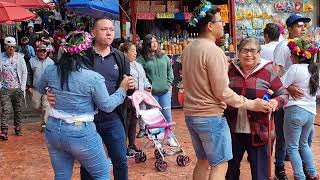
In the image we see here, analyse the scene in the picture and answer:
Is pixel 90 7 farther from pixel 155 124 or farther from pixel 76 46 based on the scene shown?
pixel 76 46

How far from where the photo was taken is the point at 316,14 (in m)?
12.6

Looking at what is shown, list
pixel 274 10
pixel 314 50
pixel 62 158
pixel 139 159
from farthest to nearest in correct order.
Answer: pixel 274 10 → pixel 139 159 → pixel 314 50 → pixel 62 158

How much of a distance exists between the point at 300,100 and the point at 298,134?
0.36m

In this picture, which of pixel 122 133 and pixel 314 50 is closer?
pixel 122 133

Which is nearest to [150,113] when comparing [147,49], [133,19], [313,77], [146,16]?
[147,49]

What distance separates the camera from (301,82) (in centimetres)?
519

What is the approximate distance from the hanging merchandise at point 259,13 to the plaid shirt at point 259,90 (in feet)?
24.7

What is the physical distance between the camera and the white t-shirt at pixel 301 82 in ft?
16.8

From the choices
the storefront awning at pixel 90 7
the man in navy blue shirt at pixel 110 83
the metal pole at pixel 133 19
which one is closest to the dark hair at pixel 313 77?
the man in navy blue shirt at pixel 110 83

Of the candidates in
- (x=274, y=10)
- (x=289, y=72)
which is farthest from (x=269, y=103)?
(x=274, y=10)

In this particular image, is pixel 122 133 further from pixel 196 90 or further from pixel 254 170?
pixel 254 170

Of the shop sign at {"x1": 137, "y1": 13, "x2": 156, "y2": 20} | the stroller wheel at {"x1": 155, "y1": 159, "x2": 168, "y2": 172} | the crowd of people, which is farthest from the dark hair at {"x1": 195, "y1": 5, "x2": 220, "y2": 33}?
the shop sign at {"x1": 137, "y1": 13, "x2": 156, "y2": 20}

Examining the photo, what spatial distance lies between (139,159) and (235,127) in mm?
2500

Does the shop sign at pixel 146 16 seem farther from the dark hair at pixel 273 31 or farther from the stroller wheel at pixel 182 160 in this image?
the stroller wheel at pixel 182 160
